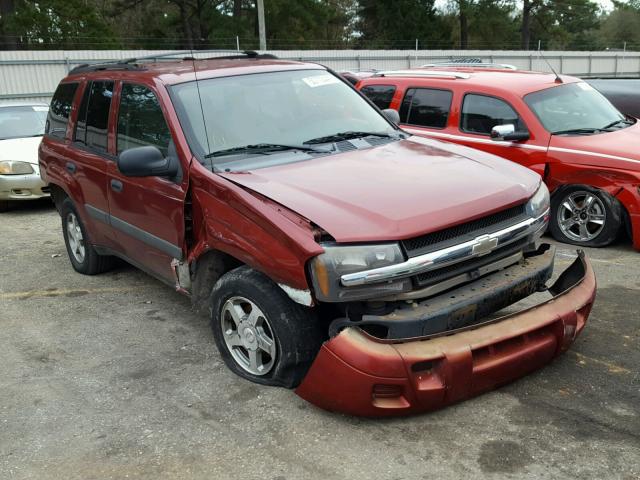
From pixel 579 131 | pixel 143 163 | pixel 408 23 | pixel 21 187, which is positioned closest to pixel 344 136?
pixel 143 163

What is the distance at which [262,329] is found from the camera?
3592 millimetres

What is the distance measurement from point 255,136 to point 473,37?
173 ft

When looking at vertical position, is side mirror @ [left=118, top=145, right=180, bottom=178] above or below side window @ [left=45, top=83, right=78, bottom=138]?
below

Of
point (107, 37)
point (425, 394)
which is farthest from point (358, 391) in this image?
point (107, 37)

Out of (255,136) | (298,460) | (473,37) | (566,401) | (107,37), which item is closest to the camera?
(298,460)

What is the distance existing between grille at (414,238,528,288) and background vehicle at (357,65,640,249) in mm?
2935

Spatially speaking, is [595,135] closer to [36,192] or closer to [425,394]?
[425,394]

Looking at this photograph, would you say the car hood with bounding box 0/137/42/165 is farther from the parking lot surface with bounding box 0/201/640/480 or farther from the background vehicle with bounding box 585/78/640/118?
the background vehicle with bounding box 585/78/640/118

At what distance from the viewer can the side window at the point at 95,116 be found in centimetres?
493

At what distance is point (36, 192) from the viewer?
29.1 ft

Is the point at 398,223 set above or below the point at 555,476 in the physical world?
above

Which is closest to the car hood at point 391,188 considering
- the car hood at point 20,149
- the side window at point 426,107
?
the side window at point 426,107

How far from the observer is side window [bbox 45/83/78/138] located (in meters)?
5.68

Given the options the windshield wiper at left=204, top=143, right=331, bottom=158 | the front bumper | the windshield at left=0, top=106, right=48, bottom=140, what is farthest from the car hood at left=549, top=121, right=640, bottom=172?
the windshield at left=0, top=106, right=48, bottom=140
